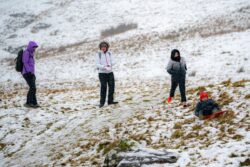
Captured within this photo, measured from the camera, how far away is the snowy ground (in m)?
7.47

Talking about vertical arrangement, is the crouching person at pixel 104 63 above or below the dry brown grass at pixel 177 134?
above

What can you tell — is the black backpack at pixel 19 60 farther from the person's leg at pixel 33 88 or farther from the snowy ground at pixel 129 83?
the snowy ground at pixel 129 83

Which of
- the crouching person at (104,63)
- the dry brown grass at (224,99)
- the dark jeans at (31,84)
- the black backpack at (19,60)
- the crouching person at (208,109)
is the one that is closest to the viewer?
the crouching person at (208,109)

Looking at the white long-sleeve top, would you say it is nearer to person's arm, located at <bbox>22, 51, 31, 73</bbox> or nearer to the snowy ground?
the snowy ground

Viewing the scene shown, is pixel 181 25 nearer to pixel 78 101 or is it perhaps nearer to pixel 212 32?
pixel 212 32

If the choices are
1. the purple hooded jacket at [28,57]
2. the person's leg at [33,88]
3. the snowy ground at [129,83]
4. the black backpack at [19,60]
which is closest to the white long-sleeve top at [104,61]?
the snowy ground at [129,83]

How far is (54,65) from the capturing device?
29828mm

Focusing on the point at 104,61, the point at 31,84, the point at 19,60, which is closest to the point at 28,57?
the point at 19,60

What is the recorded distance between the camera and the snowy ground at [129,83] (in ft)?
24.5

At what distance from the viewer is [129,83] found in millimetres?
19047

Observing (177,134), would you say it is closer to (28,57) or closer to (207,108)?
(207,108)

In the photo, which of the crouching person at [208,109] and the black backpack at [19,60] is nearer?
the crouching person at [208,109]

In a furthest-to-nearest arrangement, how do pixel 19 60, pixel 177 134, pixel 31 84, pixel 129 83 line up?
pixel 129 83 < pixel 31 84 < pixel 19 60 < pixel 177 134

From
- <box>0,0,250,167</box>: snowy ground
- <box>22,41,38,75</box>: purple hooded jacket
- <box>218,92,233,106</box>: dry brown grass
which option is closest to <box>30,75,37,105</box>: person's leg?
<box>22,41,38,75</box>: purple hooded jacket
